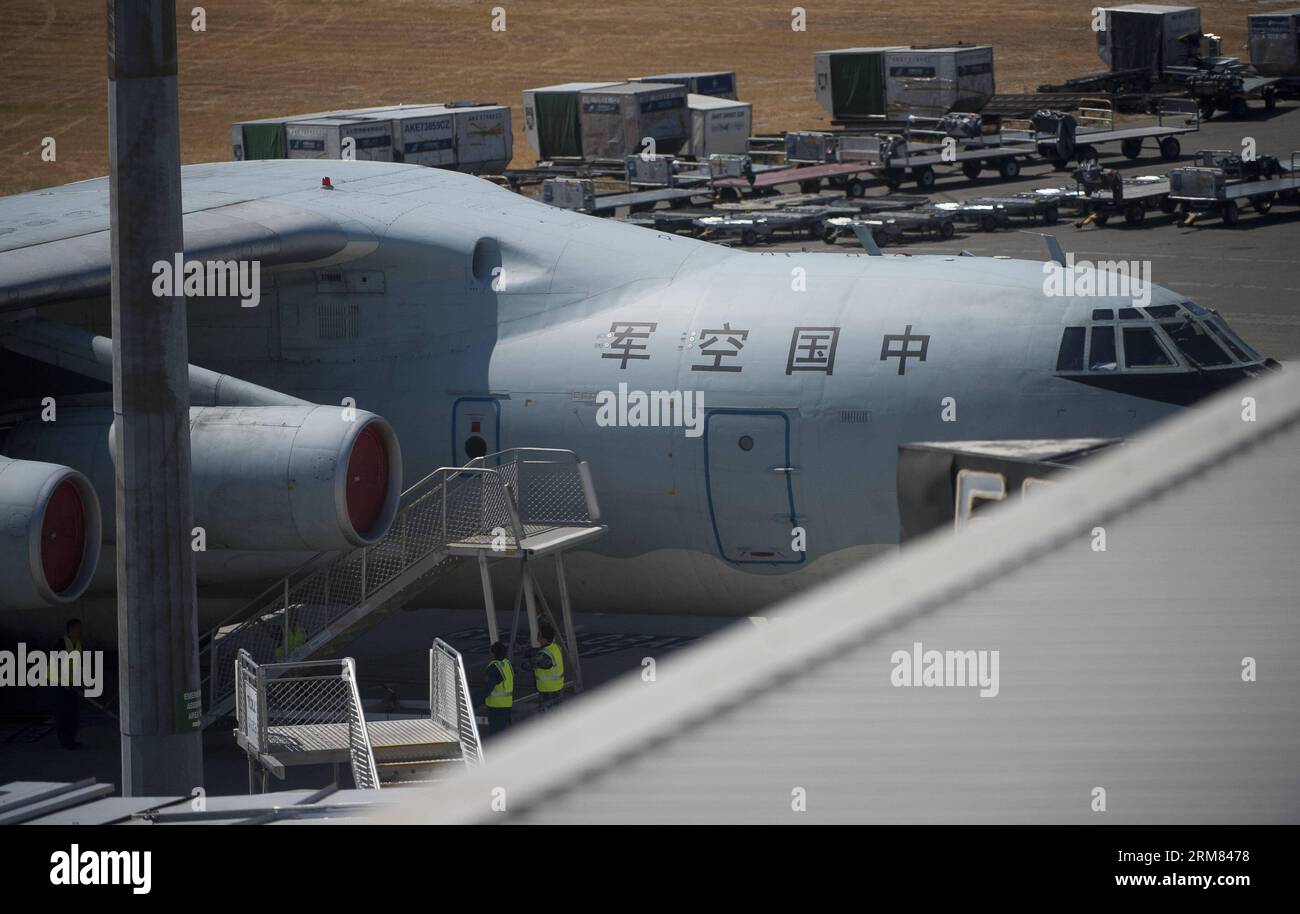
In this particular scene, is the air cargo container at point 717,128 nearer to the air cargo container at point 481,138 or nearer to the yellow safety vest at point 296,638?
the air cargo container at point 481,138

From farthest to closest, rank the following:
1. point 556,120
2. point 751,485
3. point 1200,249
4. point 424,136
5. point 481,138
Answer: point 556,120, point 481,138, point 424,136, point 1200,249, point 751,485

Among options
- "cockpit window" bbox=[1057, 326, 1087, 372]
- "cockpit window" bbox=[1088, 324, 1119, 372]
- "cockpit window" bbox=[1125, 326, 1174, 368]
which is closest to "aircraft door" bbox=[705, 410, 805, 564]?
"cockpit window" bbox=[1057, 326, 1087, 372]

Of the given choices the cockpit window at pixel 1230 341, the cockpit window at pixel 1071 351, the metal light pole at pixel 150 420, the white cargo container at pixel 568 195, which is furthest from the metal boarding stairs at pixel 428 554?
the white cargo container at pixel 568 195

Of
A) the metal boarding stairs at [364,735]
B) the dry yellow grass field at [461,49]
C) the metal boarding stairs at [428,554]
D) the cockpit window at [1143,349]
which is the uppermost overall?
the dry yellow grass field at [461,49]

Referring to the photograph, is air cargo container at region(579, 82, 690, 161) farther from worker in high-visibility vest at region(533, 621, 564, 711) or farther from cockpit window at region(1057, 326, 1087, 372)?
cockpit window at region(1057, 326, 1087, 372)

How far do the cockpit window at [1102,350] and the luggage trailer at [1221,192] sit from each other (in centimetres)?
3279

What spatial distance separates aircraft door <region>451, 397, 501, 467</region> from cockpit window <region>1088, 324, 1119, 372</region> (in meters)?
6.27

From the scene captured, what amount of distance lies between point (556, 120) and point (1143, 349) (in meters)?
44.4

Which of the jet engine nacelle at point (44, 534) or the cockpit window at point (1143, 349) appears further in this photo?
the cockpit window at point (1143, 349)

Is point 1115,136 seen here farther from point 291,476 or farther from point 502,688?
point 291,476

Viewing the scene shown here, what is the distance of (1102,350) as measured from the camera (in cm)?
1678

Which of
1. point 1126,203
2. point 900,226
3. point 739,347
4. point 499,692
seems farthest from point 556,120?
point 499,692

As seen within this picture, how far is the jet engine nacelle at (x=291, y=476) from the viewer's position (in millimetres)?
16484
